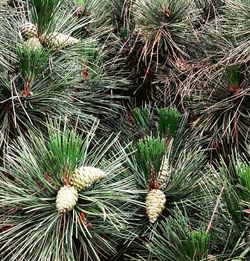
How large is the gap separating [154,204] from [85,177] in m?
0.14

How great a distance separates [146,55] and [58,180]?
468 mm

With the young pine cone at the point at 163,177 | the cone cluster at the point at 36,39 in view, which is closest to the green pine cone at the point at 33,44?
the cone cluster at the point at 36,39

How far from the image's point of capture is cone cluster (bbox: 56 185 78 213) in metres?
0.68

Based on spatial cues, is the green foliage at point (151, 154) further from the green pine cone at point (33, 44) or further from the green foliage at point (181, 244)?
the green pine cone at point (33, 44)

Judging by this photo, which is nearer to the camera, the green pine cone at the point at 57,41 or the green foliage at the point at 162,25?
the green pine cone at the point at 57,41

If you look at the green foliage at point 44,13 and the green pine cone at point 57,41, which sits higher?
the green foliage at point 44,13

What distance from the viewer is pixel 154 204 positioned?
0.78 m

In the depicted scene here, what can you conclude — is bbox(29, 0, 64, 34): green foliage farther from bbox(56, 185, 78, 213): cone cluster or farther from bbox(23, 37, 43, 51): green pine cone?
bbox(56, 185, 78, 213): cone cluster

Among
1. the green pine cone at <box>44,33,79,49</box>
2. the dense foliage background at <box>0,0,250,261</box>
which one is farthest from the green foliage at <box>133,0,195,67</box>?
the green pine cone at <box>44,33,79,49</box>

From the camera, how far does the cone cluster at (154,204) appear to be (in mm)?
780

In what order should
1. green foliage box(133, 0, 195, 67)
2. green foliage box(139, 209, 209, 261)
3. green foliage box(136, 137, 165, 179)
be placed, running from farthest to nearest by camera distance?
green foliage box(133, 0, 195, 67), green foliage box(136, 137, 165, 179), green foliage box(139, 209, 209, 261)

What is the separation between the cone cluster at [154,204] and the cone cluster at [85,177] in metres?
0.11

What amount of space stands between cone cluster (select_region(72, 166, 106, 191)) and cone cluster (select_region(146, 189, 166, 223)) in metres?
0.11

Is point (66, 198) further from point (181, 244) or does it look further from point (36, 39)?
point (36, 39)
